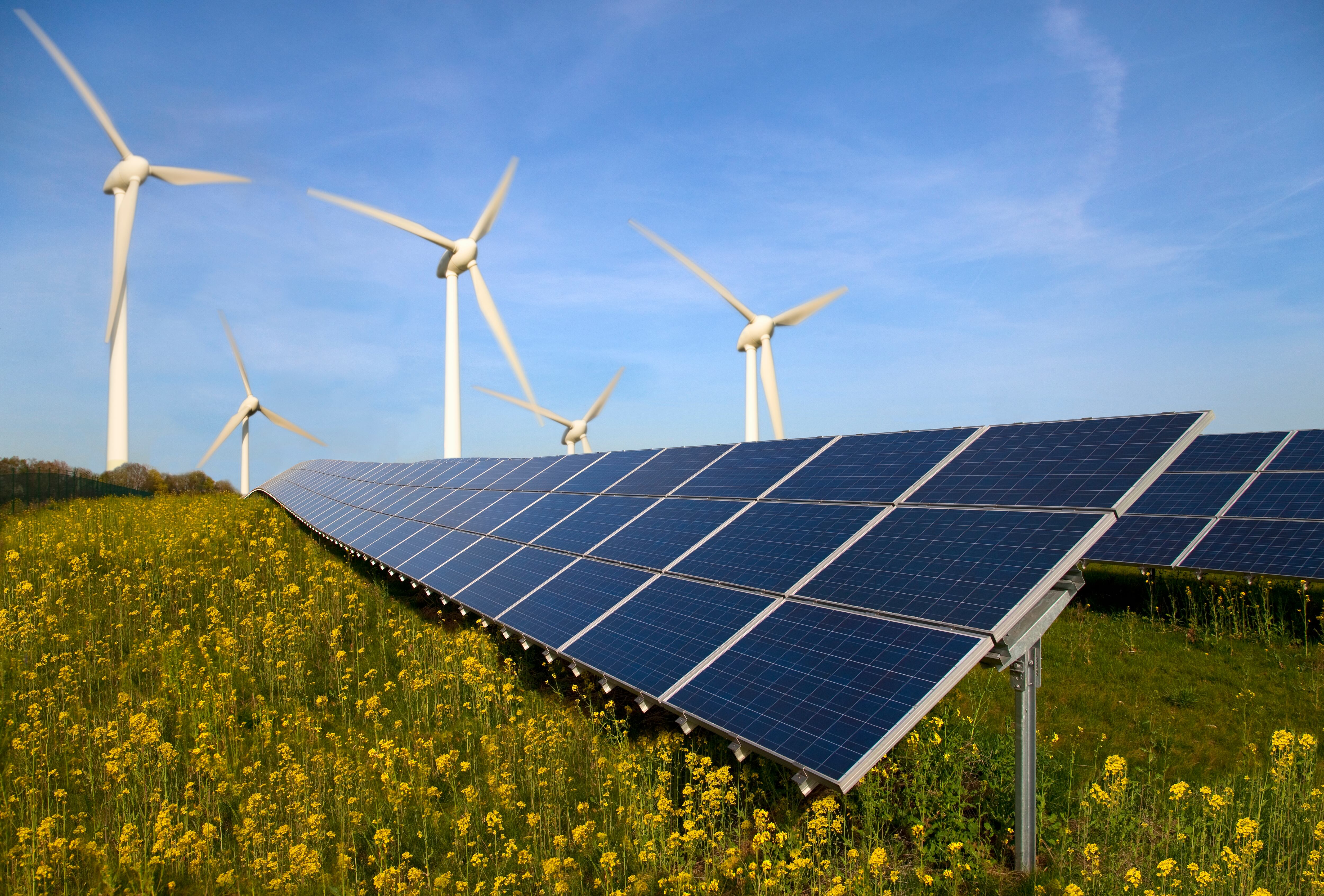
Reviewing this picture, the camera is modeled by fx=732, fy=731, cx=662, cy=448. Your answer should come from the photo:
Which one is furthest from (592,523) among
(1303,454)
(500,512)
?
(1303,454)

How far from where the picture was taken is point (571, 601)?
11.2m

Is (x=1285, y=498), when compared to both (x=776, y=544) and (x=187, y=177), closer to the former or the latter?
(x=776, y=544)

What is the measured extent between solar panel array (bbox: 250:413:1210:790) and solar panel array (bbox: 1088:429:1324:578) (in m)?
8.50

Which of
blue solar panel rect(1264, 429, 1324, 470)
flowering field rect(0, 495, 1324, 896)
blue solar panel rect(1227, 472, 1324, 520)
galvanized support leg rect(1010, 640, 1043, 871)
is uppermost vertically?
blue solar panel rect(1264, 429, 1324, 470)

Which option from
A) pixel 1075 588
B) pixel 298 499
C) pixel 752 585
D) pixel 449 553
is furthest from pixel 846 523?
pixel 298 499

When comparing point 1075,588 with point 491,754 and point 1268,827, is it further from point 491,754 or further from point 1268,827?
point 491,754

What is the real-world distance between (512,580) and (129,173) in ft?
156

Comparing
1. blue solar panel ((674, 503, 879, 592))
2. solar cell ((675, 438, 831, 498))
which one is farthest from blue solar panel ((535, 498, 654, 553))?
blue solar panel ((674, 503, 879, 592))

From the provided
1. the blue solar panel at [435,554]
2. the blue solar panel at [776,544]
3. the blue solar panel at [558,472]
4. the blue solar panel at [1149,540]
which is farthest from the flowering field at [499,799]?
the blue solar panel at [1149,540]

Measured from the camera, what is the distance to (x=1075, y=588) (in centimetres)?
718

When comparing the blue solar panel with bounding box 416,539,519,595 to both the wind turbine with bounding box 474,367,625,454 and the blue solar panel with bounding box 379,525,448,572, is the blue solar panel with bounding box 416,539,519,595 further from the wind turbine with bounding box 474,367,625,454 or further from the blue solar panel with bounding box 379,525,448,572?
the wind turbine with bounding box 474,367,625,454

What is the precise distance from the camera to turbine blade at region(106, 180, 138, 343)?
137 feet

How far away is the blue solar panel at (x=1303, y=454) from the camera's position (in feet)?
62.5

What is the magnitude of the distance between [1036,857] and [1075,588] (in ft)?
9.02
